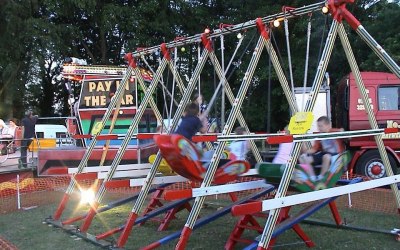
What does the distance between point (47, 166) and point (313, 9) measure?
7.94m

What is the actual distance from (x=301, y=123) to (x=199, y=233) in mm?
2794

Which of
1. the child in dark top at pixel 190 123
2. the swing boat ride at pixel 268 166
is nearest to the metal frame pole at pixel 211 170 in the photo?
the swing boat ride at pixel 268 166

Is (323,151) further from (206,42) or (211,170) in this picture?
(206,42)

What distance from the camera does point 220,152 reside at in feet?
19.1

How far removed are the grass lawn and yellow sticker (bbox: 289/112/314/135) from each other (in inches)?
70.1

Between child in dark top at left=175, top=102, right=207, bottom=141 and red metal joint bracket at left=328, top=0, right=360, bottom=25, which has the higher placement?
red metal joint bracket at left=328, top=0, right=360, bottom=25

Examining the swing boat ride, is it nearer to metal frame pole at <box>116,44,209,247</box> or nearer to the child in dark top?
metal frame pole at <box>116,44,209,247</box>

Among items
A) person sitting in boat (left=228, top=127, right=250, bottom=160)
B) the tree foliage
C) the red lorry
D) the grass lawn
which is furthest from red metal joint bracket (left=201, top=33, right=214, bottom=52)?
the tree foliage

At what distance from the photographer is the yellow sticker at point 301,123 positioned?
5.12m

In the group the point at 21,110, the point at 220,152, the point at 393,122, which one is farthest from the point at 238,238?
the point at 21,110

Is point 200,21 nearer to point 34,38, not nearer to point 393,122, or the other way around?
point 34,38

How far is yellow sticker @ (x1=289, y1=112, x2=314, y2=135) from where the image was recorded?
16.8 ft

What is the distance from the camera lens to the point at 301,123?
17.0 feet

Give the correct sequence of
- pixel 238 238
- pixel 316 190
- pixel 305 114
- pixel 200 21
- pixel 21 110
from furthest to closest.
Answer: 1. pixel 21 110
2. pixel 200 21
3. pixel 238 238
4. pixel 316 190
5. pixel 305 114
